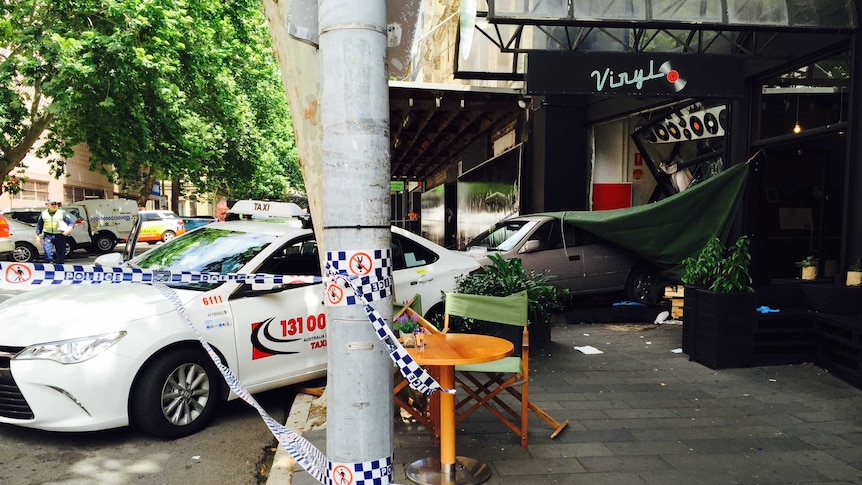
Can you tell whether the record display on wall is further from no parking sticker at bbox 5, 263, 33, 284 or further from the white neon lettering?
no parking sticker at bbox 5, 263, 33, 284

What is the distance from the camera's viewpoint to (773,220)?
9539 millimetres

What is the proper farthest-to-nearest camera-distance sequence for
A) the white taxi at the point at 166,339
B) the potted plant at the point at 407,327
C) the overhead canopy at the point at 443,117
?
the overhead canopy at the point at 443,117 < the white taxi at the point at 166,339 < the potted plant at the point at 407,327

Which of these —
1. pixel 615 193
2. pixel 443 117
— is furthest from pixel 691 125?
pixel 443 117

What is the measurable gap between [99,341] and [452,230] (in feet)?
61.5

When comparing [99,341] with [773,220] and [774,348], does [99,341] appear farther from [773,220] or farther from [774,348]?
[773,220]

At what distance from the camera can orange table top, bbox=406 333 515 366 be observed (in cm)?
360

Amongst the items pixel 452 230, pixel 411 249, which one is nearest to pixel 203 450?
pixel 411 249

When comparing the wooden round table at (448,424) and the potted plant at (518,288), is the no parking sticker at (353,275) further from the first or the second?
the potted plant at (518,288)

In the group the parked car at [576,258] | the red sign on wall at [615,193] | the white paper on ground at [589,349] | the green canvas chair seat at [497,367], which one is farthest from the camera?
the red sign on wall at [615,193]

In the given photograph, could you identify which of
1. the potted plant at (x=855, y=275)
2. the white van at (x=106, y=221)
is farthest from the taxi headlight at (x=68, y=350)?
the white van at (x=106, y=221)

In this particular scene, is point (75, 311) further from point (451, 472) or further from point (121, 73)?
point (121, 73)

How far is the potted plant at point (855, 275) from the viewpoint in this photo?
6.29 metres

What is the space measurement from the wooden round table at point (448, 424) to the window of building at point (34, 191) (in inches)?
1222

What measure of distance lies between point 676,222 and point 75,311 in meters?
7.36
